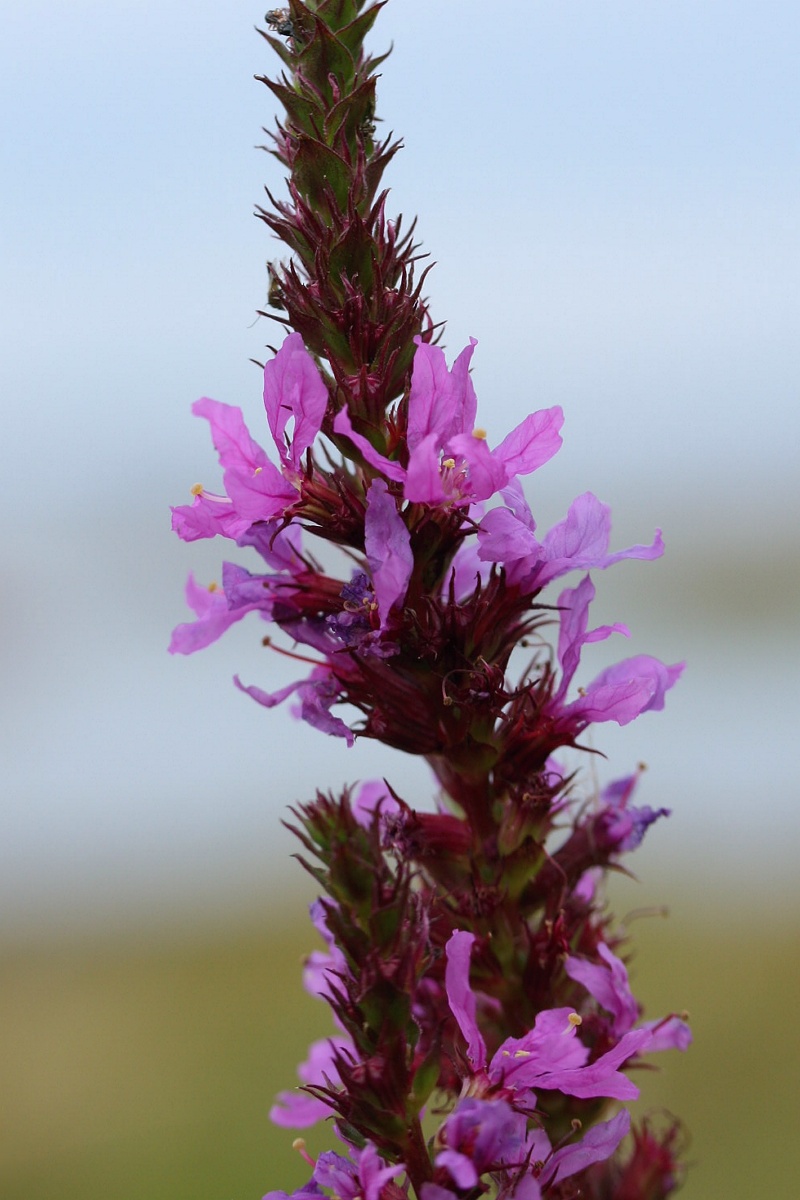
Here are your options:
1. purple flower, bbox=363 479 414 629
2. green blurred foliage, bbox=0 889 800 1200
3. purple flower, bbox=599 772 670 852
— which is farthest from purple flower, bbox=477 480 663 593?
green blurred foliage, bbox=0 889 800 1200

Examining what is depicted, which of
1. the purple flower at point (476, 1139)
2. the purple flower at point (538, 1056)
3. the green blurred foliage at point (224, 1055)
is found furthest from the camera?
the green blurred foliage at point (224, 1055)

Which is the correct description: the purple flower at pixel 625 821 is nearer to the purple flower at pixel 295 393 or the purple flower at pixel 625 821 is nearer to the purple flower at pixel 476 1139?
the purple flower at pixel 476 1139

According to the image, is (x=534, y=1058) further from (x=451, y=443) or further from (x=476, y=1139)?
(x=451, y=443)

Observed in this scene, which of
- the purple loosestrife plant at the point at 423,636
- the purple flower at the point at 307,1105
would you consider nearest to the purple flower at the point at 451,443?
the purple loosestrife plant at the point at 423,636

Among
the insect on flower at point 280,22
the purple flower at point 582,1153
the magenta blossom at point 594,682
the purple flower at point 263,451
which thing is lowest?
the purple flower at point 582,1153

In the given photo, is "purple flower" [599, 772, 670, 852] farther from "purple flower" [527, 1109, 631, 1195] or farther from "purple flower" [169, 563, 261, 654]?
"purple flower" [169, 563, 261, 654]
